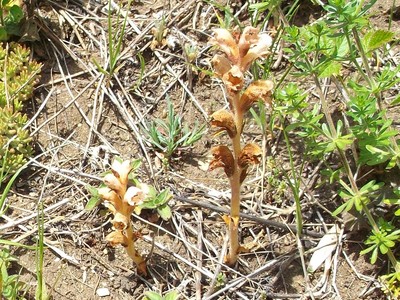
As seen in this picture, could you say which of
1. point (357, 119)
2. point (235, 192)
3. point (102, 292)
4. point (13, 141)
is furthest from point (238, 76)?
point (13, 141)

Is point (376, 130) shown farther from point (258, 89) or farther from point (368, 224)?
point (258, 89)

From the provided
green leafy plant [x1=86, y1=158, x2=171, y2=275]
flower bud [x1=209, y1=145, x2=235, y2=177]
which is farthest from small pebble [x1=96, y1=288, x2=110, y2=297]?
flower bud [x1=209, y1=145, x2=235, y2=177]

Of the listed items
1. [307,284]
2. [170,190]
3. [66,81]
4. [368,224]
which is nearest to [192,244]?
[170,190]

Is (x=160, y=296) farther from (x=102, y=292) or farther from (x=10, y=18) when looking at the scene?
(x=10, y=18)

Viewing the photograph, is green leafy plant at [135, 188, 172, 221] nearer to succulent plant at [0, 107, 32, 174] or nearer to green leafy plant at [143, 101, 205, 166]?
green leafy plant at [143, 101, 205, 166]

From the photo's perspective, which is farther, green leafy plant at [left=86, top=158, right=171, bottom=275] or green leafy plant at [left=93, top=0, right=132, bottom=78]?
green leafy plant at [left=93, top=0, right=132, bottom=78]

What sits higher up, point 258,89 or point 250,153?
point 258,89
